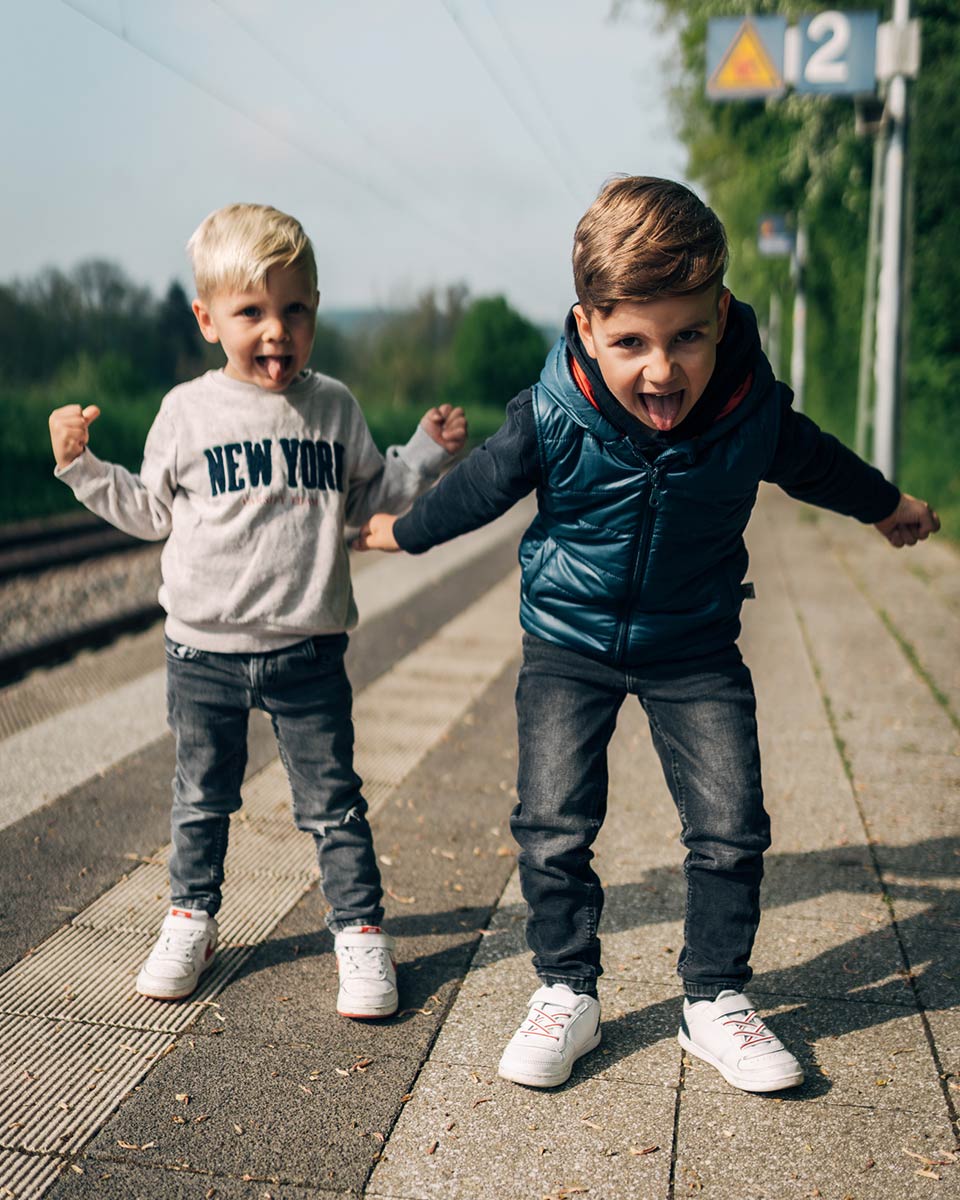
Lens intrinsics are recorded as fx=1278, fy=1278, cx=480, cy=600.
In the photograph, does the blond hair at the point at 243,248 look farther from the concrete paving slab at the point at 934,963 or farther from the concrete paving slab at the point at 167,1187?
the concrete paving slab at the point at 934,963

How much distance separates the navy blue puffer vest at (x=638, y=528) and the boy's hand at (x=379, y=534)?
1.09 feet

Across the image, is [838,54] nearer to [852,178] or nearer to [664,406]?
[852,178]

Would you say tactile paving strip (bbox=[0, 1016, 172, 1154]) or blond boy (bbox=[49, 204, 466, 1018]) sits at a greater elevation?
blond boy (bbox=[49, 204, 466, 1018])

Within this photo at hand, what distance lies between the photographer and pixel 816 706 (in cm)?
543

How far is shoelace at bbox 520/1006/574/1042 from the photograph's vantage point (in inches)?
97.3

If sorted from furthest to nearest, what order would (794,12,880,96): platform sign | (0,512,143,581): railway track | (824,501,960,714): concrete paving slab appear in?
(0,512,143,581): railway track → (794,12,880,96): platform sign → (824,501,960,714): concrete paving slab

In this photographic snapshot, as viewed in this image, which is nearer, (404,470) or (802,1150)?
(802,1150)

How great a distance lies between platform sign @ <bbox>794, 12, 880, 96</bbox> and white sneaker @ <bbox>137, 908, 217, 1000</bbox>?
8136 mm

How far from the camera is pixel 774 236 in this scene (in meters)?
19.9

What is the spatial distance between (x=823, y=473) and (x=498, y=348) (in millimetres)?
91032

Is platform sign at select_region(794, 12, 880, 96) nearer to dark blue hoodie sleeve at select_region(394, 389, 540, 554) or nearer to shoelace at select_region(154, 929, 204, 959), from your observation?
dark blue hoodie sleeve at select_region(394, 389, 540, 554)

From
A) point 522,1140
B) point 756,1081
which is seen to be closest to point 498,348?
point 756,1081

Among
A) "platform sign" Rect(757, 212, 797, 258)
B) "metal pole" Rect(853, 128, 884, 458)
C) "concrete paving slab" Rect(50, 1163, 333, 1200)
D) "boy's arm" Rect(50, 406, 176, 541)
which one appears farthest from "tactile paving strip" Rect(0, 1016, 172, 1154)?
"platform sign" Rect(757, 212, 797, 258)

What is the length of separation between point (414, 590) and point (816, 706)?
427 centimetres
